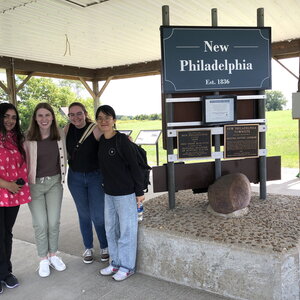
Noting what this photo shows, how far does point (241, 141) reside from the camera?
142 inches

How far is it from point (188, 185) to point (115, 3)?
117 inches

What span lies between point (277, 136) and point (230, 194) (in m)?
17.9

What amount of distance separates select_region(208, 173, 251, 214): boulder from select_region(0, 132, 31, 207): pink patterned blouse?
1.79 m

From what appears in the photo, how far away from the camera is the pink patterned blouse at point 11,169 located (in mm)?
2703

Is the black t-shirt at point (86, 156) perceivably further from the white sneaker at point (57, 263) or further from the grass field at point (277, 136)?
the grass field at point (277, 136)

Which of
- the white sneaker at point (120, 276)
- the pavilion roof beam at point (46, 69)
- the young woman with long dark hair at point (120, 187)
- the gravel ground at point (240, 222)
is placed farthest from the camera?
the pavilion roof beam at point (46, 69)

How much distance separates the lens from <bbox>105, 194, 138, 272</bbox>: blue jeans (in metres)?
2.81

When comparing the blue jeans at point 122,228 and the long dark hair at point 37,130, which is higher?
the long dark hair at point 37,130

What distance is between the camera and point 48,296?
2.72m

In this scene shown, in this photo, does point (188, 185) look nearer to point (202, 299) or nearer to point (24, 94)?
point (202, 299)

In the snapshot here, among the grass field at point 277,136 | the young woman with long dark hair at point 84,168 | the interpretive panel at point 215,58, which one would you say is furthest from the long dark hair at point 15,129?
the grass field at point 277,136

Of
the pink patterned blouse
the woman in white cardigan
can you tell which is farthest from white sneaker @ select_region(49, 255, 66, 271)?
the pink patterned blouse

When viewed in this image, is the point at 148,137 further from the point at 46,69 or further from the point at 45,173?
the point at 45,173

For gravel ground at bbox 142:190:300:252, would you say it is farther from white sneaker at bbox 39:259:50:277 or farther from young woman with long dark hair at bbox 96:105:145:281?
white sneaker at bbox 39:259:50:277
